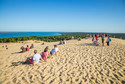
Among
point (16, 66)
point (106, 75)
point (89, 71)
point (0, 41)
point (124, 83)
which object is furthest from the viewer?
point (0, 41)

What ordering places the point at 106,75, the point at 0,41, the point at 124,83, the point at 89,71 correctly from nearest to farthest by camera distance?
the point at 124,83
the point at 106,75
the point at 89,71
the point at 0,41

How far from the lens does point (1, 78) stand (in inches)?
152

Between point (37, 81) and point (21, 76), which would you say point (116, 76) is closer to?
point (37, 81)

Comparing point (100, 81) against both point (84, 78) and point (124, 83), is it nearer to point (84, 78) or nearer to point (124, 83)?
point (84, 78)

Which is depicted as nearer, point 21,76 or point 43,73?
point 21,76

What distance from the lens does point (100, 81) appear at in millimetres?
3605

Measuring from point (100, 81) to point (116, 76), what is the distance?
3.77ft

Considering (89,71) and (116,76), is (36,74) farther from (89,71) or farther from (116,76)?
(116,76)

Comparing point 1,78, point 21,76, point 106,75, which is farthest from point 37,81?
point 106,75

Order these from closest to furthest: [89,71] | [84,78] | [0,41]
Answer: [84,78], [89,71], [0,41]

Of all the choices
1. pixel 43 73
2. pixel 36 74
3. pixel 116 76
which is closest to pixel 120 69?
pixel 116 76

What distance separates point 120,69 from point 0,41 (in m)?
26.5

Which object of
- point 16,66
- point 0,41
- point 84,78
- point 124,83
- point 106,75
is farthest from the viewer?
point 0,41

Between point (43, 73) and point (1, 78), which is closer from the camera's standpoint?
point (1, 78)
